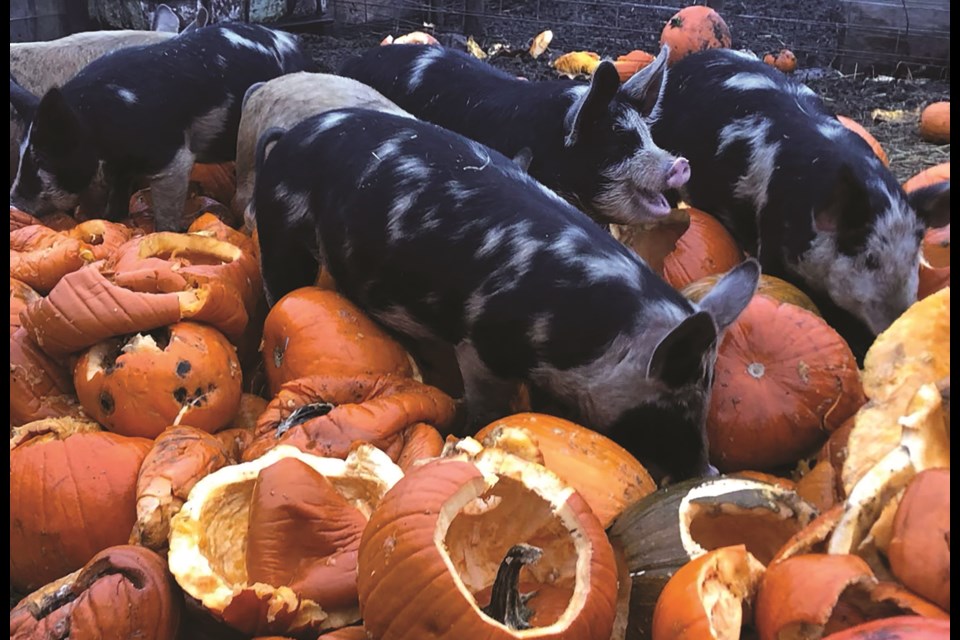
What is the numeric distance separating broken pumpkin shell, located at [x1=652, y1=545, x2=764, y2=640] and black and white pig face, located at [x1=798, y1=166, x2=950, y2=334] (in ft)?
8.21

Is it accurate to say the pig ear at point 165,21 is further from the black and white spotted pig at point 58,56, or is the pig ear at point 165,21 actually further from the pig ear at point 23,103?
→ the pig ear at point 23,103

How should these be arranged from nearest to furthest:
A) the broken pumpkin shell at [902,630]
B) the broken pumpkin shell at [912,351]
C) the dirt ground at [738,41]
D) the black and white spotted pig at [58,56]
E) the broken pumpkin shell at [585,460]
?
the broken pumpkin shell at [902,630] → the broken pumpkin shell at [912,351] → the broken pumpkin shell at [585,460] → the black and white spotted pig at [58,56] → the dirt ground at [738,41]

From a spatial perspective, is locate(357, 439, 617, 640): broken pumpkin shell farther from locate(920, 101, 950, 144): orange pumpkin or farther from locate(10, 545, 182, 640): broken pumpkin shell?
locate(920, 101, 950, 144): orange pumpkin

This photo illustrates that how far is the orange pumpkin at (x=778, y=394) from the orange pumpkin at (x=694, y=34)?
6.29 metres

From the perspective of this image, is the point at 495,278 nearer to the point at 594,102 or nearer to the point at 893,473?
the point at 594,102

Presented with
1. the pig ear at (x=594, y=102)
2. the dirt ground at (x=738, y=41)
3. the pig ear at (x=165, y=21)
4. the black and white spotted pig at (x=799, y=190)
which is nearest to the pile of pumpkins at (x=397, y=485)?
the black and white spotted pig at (x=799, y=190)

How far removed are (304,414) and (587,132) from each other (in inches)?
91.2

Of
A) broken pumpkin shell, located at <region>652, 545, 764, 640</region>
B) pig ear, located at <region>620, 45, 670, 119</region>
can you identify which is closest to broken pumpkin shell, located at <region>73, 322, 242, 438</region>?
broken pumpkin shell, located at <region>652, 545, 764, 640</region>

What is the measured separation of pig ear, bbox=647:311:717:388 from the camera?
287 centimetres

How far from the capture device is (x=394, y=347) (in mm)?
3641

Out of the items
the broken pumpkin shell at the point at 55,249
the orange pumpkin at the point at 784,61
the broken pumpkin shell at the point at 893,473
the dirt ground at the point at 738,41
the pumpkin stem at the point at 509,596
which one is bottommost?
the dirt ground at the point at 738,41

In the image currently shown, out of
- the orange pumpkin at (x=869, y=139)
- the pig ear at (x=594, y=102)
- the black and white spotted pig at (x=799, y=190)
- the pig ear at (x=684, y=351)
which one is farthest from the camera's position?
the orange pumpkin at (x=869, y=139)

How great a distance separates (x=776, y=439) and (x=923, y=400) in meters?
1.24

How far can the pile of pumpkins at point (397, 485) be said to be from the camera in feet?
6.11
